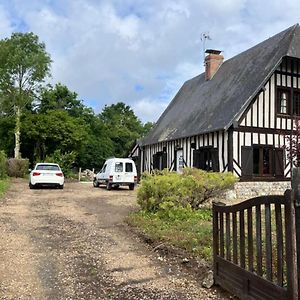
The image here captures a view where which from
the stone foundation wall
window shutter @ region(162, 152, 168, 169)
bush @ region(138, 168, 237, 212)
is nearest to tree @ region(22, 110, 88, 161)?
window shutter @ region(162, 152, 168, 169)

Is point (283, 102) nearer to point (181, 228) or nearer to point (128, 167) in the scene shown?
point (128, 167)

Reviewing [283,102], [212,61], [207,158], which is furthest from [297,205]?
[212,61]

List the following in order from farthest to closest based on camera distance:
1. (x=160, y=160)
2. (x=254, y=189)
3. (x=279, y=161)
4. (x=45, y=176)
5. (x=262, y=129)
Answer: (x=160, y=160) → (x=45, y=176) → (x=279, y=161) → (x=262, y=129) → (x=254, y=189)

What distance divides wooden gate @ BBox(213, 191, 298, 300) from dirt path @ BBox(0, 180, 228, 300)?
1.31ft

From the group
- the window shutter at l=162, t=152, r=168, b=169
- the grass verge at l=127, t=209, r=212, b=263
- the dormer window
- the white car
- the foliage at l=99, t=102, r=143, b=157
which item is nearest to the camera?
the grass verge at l=127, t=209, r=212, b=263

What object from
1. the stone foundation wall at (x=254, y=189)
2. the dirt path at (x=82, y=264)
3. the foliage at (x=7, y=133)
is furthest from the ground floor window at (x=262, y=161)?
the foliage at (x=7, y=133)

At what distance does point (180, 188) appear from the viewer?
32.0ft

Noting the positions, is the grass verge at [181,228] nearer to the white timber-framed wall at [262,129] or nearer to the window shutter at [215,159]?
the white timber-framed wall at [262,129]

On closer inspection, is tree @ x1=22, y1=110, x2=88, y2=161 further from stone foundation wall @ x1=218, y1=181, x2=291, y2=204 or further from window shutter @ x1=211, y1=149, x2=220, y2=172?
stone foundation wall @ x1=218, y1=181, x2=291, y2=204

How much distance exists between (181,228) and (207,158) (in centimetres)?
1176

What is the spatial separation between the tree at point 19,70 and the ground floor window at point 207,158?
18.8 meters

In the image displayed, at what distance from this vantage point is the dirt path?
478cm

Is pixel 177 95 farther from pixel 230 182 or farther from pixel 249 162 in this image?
pixel 230 182

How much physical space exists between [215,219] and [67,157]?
95.4 ft
